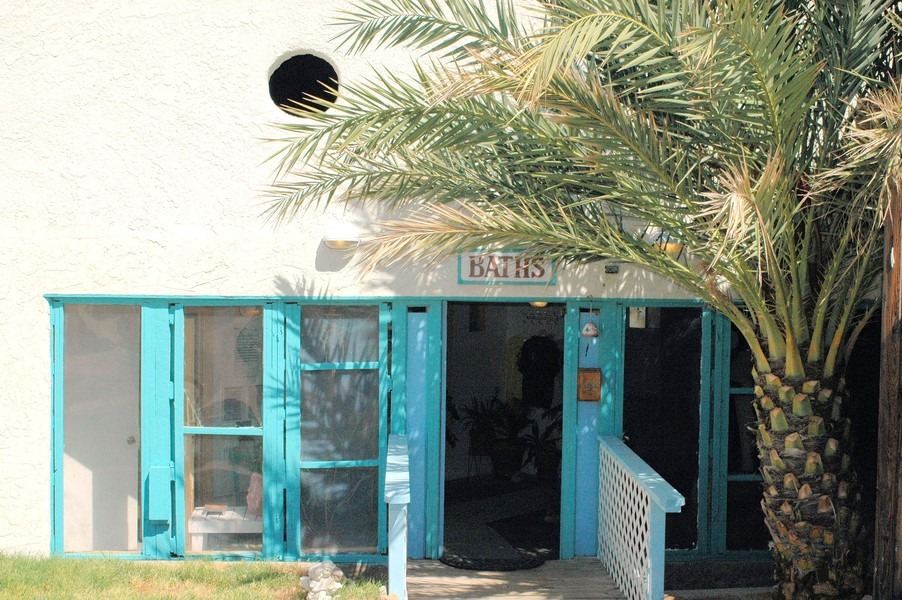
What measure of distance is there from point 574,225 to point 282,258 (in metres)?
2.84

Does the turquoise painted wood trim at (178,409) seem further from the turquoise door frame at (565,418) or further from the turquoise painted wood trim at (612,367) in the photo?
the turquoise painted wood trim at (612,367)

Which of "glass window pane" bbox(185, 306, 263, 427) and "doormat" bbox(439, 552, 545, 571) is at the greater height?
"glass window pane" bbox(185, 306, 263, 427)

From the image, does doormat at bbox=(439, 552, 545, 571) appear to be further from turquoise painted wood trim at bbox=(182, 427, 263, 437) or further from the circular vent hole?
the circular vent hole

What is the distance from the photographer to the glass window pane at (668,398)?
25.8 feet

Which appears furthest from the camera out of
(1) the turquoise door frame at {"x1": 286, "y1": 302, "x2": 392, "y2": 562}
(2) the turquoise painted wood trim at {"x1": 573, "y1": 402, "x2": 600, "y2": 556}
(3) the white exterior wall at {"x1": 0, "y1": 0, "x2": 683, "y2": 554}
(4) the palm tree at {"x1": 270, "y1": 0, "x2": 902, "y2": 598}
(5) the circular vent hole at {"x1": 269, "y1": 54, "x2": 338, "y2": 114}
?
(5) the circular vent hole at {"x1": 269, "y1": 54, "x2": 338, "y2": 114}

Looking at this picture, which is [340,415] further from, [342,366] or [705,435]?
[705,435]

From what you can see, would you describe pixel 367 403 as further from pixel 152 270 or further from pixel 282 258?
pixel 152 270

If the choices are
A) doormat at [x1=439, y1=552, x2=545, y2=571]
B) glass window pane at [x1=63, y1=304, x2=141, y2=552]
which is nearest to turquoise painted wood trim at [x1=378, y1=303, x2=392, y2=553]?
doormat at [x1=439, y1=552, x2=545, y2=571]

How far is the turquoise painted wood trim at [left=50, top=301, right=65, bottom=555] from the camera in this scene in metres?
7.48

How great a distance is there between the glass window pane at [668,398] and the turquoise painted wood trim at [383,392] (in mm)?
2132

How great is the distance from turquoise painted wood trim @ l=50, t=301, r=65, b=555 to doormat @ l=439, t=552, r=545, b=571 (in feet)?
10.9

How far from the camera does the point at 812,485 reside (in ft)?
19.4

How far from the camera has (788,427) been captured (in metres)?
5.94

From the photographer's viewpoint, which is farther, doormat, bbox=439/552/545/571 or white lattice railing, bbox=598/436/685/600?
doormat, bbox=439/552/545/571
